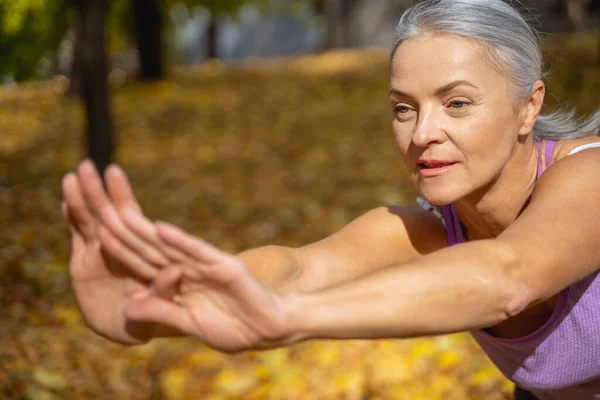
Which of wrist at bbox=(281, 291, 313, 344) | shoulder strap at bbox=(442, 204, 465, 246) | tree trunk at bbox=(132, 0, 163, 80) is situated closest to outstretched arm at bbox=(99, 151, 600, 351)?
wrist at bbox=(281, 291, 313, 344)

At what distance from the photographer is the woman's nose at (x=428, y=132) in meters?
2.13

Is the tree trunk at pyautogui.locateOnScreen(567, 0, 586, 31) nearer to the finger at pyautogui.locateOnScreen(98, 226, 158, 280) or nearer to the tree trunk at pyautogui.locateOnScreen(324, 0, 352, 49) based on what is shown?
the tree trunk at pyautogui.locateOnScreen(324, 0, 352, 49)

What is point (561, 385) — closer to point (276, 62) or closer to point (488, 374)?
point (488, 374)

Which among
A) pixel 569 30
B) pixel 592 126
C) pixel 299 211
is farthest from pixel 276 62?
pixel 592 126

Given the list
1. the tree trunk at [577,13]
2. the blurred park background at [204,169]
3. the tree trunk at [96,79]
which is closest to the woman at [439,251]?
the blurred park background at [204,169]

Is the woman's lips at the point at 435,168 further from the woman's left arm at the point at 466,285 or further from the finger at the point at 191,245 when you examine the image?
the finger at the point at 191,245

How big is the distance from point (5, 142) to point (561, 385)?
8.58 metres

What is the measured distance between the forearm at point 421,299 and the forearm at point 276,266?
0.46 meters

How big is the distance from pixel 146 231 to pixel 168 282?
0.38 ft

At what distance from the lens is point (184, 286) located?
1.71 meters

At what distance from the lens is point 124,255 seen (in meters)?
1.73

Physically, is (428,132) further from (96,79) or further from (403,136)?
(96,79)

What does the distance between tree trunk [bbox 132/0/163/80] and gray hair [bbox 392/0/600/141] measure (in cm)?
1161

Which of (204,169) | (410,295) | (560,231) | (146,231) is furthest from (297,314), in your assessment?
(204,169)
